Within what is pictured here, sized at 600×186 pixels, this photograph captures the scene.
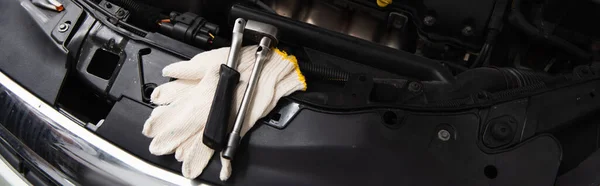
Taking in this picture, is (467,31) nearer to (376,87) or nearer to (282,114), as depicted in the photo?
(376,87)

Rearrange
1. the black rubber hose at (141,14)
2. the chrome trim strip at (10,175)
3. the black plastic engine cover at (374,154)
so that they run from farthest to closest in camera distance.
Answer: the black rubber hose at (141,14) → the chrome trim strip at (10,175) → the black plastic engine cover at (374,154)

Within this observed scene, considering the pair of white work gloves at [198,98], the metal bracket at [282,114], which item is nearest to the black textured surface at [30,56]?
the pair of white work gloves at [198,98]

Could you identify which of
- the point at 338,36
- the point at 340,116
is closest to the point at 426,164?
the point at 340,116

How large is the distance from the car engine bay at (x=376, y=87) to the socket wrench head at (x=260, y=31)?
0.06 m

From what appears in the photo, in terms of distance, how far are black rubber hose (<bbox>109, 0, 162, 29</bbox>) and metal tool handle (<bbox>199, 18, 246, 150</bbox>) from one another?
33 cm

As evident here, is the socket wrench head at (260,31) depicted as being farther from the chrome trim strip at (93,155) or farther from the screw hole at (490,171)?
the screw hole at (490,171)

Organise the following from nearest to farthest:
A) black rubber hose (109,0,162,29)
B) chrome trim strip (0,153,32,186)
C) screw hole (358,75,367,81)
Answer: screw hole (358,75,367,81) → chrome trim strip (0,153,32,186) → black rubber hose (109,0,162,29)

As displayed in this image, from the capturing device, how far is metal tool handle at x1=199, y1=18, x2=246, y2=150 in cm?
102

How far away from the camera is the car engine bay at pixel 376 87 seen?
1.03m

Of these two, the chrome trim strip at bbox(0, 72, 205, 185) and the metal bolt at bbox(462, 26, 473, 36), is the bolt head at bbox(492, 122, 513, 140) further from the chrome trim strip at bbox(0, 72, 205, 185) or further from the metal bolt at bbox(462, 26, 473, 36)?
the chrome trim strip at bbox(0, 72, 205, 185)

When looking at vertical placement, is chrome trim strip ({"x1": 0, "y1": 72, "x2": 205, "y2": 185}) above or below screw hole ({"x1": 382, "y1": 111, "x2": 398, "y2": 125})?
below

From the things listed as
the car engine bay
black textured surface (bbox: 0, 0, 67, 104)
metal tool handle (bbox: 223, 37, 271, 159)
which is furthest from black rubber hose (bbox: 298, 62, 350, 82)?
black textured surface (bbox: 0, 0, 67, 104)


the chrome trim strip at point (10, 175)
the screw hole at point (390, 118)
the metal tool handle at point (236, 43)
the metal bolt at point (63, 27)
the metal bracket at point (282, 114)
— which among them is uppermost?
the metal tool handle at point (236, 43)

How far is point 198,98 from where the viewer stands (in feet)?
3.63
